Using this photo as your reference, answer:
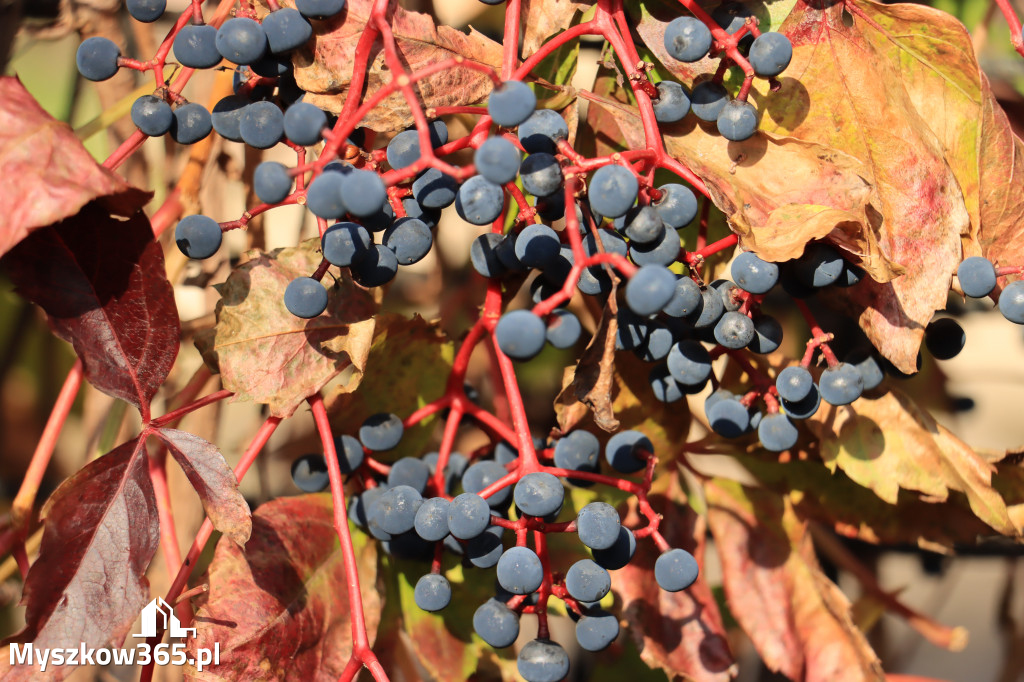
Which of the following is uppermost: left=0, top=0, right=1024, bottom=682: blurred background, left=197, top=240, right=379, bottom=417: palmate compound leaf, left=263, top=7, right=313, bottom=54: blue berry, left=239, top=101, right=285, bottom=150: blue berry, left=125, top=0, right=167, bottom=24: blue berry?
left=263, top=7, right=313, bottom=54: blue berry

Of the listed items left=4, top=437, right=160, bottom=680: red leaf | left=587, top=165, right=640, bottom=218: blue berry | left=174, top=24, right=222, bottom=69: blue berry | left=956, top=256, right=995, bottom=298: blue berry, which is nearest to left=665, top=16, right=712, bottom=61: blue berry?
left=587, top=165, right=640, bottom=218: blue berry

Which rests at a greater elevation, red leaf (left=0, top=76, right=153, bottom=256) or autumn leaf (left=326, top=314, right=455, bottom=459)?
red leaf (left=0, top=76, right=153, bottom=256)

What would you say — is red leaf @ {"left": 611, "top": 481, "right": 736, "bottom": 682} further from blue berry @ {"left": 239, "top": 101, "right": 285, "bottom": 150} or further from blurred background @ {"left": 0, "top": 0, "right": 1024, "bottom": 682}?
blue berry @ {"left": 239, "top": 101, "right": 285, "bottom": 150}

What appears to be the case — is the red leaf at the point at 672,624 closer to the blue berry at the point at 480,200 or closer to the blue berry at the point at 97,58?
the blue berry at the point at 480,200

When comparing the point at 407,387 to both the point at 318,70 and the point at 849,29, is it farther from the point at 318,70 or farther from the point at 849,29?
the point at 849,29

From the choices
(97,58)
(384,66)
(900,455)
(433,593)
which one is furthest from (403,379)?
(900,455)

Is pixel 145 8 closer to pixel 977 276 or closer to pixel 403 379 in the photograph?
pixel 403 379

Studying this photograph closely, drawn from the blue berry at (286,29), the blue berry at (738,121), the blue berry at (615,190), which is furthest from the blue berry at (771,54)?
the blue berry at (286,29)
